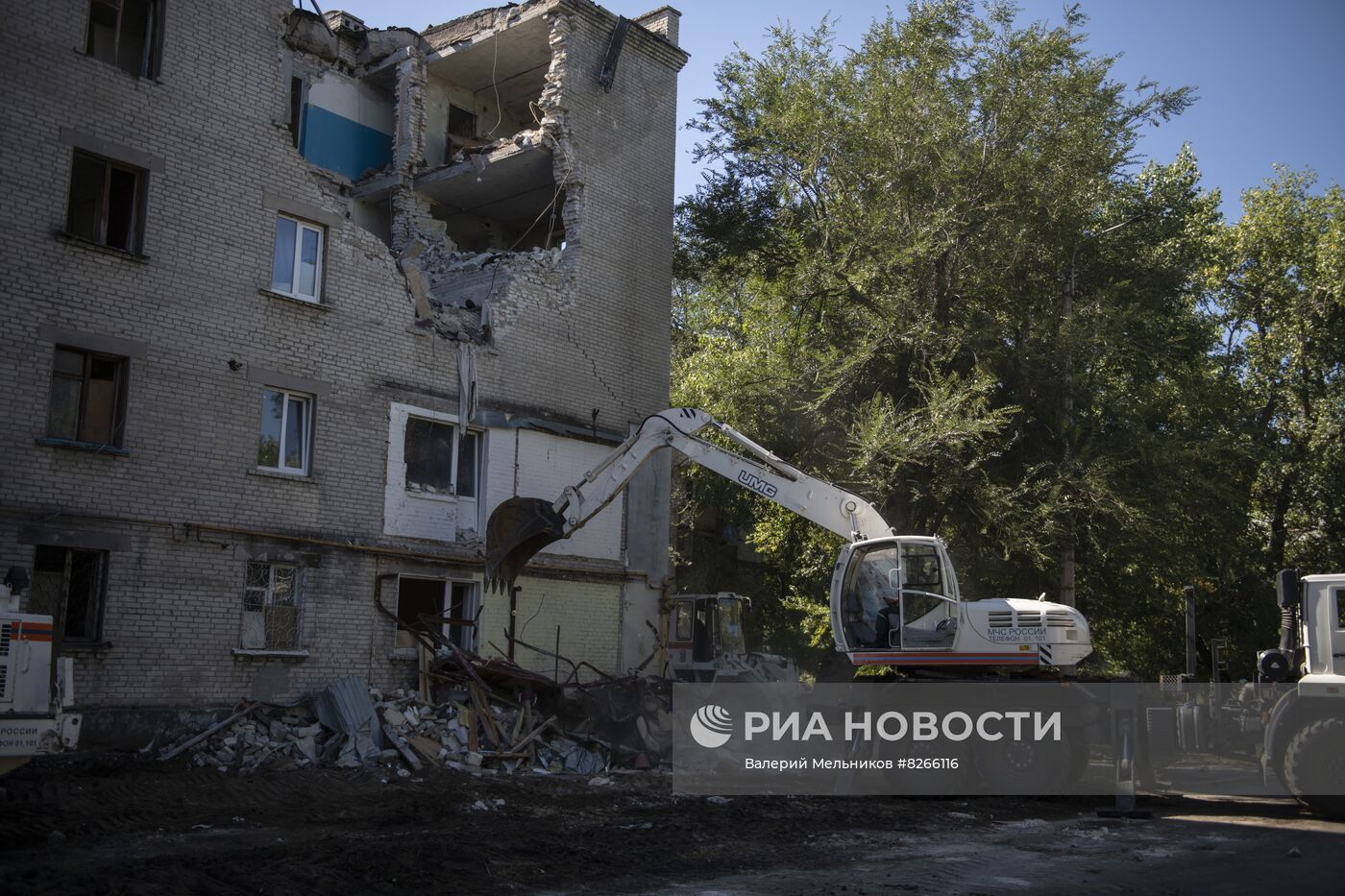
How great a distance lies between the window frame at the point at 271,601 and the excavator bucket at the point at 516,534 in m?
2.46

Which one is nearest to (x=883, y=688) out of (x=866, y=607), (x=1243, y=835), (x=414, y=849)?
(x=866, y=607)

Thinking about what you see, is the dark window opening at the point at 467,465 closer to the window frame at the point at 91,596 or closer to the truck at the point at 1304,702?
the window frame at the point at 91,596

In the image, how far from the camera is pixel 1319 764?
1155 cm

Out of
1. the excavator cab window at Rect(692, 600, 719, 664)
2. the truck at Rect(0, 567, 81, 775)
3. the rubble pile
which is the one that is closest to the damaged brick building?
the rubble pile

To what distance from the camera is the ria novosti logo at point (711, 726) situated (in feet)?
54.0

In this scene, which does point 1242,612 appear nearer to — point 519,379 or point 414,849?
point 519,379

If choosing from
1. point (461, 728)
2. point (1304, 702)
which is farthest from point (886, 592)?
point (461, 728)

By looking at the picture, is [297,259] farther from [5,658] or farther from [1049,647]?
[1049,647]

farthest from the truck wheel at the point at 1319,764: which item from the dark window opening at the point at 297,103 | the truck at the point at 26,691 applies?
the dark window opening at the point at 297,103

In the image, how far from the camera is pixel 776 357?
2241 cm

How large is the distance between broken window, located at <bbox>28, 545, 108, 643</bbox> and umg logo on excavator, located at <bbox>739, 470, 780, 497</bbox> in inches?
308

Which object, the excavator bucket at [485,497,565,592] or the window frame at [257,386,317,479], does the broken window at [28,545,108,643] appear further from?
the excavator bucket at [485,497,565,592]

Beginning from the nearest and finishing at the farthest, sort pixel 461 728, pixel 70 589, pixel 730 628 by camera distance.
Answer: pixel 70 589 < pixel 461 728 < pixel 730 628

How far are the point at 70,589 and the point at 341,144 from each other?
10.6 metres
